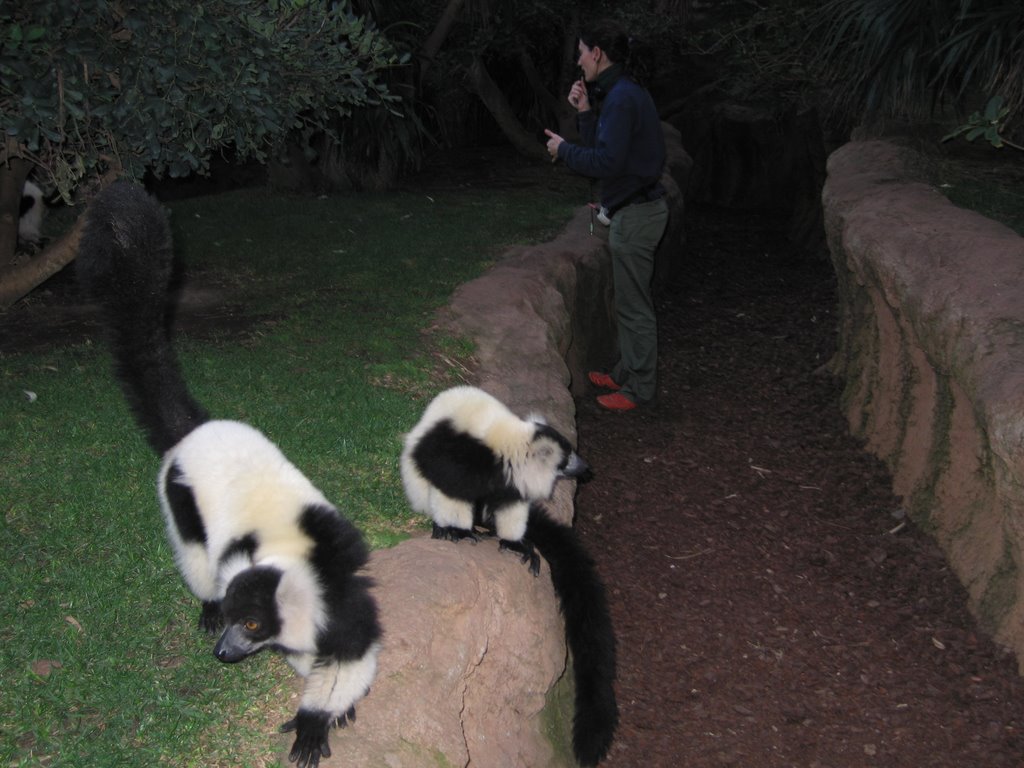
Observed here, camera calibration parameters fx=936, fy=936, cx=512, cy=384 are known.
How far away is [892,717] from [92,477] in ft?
13.4

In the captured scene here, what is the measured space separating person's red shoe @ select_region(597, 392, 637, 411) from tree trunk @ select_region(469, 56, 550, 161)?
6.32 meters

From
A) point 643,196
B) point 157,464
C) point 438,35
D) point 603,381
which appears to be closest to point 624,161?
point 643,196

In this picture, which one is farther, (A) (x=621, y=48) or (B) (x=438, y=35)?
(B) (x=438, y=35)

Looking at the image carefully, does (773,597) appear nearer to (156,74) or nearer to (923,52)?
(156,74)

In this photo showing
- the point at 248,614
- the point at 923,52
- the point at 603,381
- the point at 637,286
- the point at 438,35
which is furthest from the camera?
the point at 438,35

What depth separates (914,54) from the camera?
8.24 metres

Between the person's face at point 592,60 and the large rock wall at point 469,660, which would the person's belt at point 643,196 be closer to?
the person's face at point 592,60

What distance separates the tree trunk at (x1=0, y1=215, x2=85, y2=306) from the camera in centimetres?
616

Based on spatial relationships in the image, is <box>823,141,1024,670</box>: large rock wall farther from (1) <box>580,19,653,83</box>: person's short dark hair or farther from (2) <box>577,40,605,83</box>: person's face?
(2) <box>577,40,605,83</box>: person's face

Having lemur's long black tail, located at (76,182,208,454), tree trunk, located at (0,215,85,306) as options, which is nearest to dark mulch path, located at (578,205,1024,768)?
lemur's long black tail, located at (76,182,208,454)

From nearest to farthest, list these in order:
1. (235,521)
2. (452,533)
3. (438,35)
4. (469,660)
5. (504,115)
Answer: (235,521) → (469,660) → (452,533) → (438,35) → (504,115)

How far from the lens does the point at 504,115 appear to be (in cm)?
1326

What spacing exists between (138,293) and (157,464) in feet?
4.07

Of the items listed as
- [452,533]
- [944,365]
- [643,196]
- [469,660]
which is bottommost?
[469,660]
